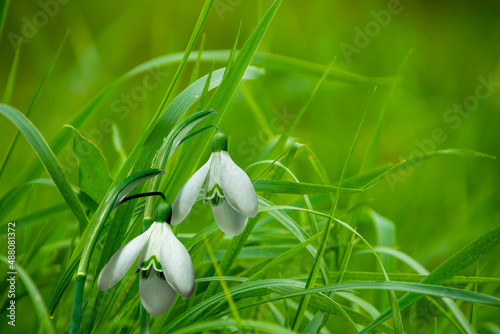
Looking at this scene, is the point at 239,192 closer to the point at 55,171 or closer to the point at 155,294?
the point at 155,294

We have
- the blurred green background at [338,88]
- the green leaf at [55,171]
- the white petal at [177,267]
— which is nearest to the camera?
the white petal at [177,267]

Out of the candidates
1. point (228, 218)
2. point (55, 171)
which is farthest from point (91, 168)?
point (228, 218)

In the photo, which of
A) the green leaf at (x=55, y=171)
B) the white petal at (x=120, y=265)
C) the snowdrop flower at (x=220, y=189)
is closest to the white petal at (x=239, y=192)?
the snowdrop flower at (x=220, y=189)

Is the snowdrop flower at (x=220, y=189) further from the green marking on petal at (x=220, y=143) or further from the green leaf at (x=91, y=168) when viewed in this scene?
the green leaf at (x=91, y=168)

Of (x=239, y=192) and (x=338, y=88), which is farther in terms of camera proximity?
(x=338, y=88)

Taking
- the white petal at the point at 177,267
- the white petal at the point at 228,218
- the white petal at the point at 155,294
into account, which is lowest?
the white petal at the point at 155,294

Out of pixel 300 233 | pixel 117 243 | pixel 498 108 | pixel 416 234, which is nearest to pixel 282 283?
pixel 300 233

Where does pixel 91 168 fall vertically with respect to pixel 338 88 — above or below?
below
